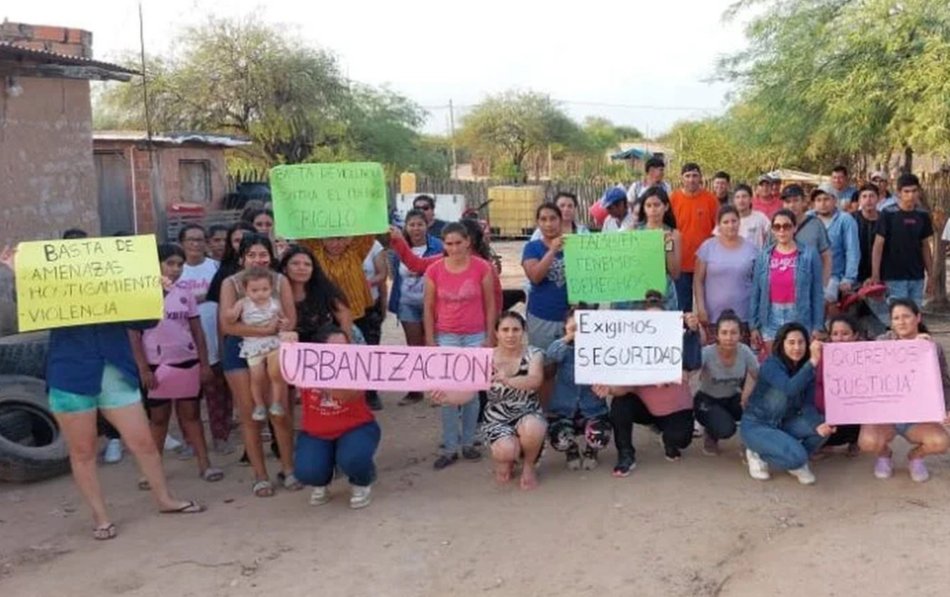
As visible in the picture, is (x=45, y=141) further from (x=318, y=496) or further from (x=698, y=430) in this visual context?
(x=698, y=430)

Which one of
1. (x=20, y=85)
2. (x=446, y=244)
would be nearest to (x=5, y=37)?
(x=20, y=85)

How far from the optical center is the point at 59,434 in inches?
244

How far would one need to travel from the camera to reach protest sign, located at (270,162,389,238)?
5895mm

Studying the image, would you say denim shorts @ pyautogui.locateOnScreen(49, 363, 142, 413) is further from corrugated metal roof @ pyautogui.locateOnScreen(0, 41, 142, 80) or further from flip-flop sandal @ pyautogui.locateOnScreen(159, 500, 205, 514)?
corrugated metal roof @ pyautogui.locateOnScreen(0, 41, 142, 80)

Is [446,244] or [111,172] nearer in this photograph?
[446,244]

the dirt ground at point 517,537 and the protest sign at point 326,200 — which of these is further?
the protest sign at point 326,200

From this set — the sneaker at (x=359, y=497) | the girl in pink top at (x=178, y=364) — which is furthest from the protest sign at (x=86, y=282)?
the sneaker at (x=359, y=497)

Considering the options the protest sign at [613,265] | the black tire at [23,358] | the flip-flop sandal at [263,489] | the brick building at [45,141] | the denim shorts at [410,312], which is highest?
the brick building at [45,141]

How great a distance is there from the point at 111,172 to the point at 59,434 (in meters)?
10.4

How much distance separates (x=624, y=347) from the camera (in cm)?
531

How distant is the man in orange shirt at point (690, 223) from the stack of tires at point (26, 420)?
4468mm

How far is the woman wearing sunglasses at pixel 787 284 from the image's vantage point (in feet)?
18.9

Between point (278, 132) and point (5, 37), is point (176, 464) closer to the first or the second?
point (5, 37)

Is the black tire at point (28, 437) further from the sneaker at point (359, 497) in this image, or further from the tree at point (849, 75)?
the tree at point (849, 75)
